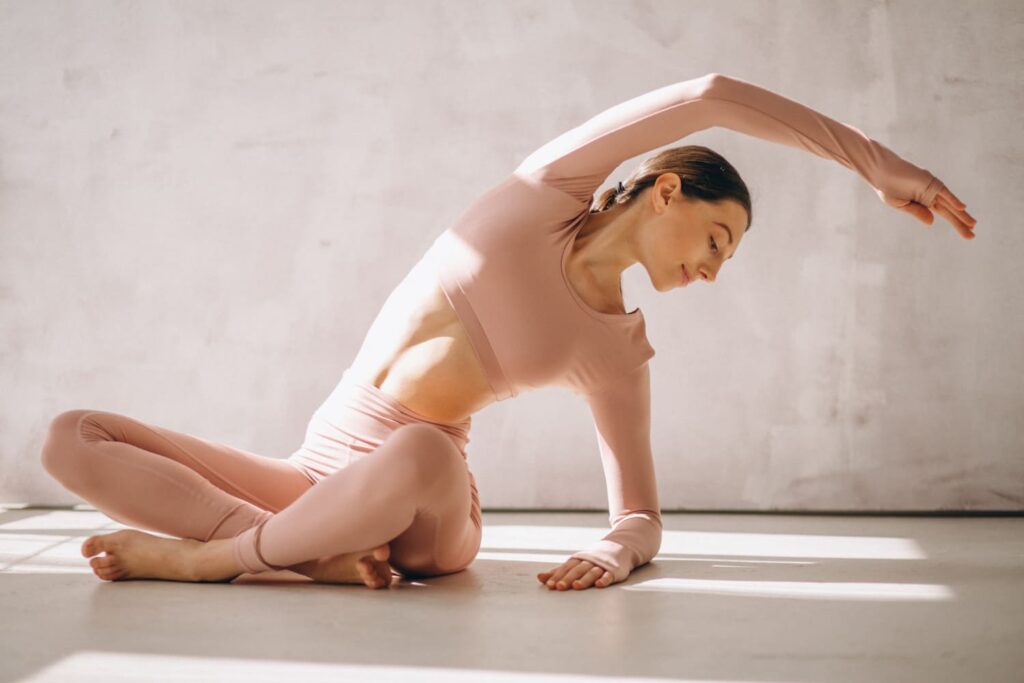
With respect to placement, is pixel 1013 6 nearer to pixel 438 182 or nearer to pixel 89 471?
pixel 438 182

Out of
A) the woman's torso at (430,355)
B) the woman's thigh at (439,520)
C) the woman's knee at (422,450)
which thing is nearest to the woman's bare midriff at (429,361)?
the woman's torso at (430,355)

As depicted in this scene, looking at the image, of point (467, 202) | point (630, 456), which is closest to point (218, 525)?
point (630, 456)

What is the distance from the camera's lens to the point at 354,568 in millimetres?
1845

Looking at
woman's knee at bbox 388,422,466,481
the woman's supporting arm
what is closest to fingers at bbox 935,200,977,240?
the woman's supporting arm

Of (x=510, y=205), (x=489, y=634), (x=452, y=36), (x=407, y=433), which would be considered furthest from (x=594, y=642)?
(x=452, y=36)

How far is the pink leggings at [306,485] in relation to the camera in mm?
1732

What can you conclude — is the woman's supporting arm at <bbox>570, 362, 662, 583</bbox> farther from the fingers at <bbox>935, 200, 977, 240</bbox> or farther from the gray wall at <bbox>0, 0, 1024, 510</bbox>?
the gray wall at <bbox>0, 0, 1024, 510</bbox>

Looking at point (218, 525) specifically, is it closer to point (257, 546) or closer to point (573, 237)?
point (257, 546)

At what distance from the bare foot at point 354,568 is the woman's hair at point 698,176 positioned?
868 millimetres

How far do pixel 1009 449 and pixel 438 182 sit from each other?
1963mm

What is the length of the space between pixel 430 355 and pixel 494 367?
12 centimetres

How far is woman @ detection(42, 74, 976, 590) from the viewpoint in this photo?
1851 millimetres

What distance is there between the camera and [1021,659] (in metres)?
1.36

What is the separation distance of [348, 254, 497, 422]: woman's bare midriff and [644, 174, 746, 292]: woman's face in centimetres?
42
